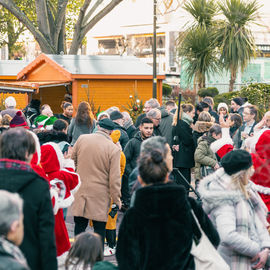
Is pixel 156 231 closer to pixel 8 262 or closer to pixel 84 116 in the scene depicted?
pixel 8 262

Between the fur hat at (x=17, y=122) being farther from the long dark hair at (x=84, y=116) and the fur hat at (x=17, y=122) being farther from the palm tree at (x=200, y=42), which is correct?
the palm tree at (x=200, y=42)

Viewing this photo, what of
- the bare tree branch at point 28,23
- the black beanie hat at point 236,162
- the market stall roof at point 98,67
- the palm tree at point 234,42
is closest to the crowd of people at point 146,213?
the black beanie hat at point 236,162

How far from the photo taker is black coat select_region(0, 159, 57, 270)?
3679 millimetres

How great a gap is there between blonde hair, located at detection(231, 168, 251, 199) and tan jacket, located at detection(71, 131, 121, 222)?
7.09ft

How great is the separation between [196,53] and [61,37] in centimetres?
844

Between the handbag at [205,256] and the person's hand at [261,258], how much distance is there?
1.41 feet

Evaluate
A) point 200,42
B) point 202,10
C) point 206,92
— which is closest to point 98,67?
point 206,92

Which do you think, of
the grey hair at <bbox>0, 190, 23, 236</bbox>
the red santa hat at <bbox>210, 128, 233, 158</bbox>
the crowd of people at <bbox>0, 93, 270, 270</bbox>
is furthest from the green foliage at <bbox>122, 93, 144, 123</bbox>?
the grey hair at <bbox>0, 190, 23, 236</bbox>

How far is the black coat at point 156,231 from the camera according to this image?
11.8 feet

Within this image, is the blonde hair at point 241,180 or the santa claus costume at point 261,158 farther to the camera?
the santa claus costume at point 261,158

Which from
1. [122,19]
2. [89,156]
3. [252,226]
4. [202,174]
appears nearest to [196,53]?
[202,174]

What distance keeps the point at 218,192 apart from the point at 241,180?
210 mm

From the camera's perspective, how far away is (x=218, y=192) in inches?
164

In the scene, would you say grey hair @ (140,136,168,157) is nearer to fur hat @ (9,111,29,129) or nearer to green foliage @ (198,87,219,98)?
fur hat @ (9,111,29,129)
